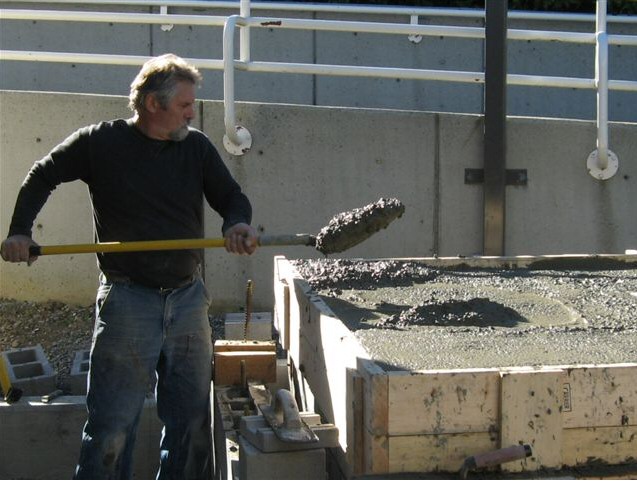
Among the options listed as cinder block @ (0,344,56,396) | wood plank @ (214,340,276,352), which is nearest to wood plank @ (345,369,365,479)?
wood plank @ (214,340,276,352)

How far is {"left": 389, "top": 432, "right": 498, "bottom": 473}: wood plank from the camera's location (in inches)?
114

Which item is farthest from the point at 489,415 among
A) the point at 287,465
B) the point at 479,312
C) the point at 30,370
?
the point at 30,370

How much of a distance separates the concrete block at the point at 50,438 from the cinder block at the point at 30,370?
0.44ft

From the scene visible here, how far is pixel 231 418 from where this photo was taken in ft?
13.0

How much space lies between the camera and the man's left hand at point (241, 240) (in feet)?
12.5

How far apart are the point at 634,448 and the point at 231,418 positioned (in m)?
1.68

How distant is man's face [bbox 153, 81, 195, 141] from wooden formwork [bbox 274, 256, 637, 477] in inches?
54.0

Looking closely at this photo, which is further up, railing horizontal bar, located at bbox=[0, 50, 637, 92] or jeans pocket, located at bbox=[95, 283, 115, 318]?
railing horizontal bar, located at bbox=[0, 50, 637, 92]

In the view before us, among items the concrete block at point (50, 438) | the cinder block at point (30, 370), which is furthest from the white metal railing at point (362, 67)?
the concrete block at point (50, 438)

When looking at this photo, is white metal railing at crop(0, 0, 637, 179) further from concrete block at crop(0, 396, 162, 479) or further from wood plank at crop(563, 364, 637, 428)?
wood plank at crop(563, 364, 637, 428)

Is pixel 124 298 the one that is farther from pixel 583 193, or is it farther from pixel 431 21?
pixel 431 21

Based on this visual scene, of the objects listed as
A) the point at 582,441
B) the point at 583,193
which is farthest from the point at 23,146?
the point at 582,441

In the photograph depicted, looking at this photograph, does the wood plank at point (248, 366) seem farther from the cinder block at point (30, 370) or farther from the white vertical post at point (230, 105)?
the white vertical post at point (230, 105)

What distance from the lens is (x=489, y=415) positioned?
2.90 m
